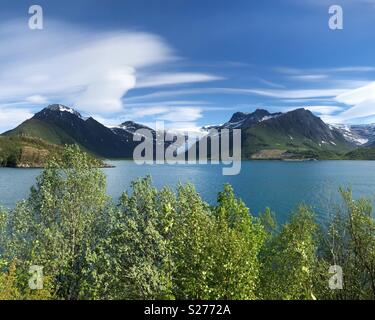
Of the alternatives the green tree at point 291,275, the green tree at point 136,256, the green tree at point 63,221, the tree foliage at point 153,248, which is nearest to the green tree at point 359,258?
the tree foliage at point 153,248

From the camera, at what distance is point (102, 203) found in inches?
1954

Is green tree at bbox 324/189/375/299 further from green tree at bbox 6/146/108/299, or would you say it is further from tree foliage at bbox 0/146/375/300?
green tree at bbox 6/146/108/299

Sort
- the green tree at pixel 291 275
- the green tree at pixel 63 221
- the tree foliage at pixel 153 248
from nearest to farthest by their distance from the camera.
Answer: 1. the tree foliage at pixel 153 248
2. the green tree at pixel 291 275
3. the green tree at pixel 63 221

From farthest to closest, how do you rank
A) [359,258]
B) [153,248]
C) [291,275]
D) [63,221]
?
1. [63,221]
2. [359,258]
3. [153,248]
4. [291,275]

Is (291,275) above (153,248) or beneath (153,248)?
beneath

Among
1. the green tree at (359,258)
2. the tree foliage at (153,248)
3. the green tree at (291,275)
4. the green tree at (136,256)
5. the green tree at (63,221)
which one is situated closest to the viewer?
the tree foliage at (153,248)

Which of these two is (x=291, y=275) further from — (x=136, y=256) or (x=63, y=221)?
(x=63, y=221)

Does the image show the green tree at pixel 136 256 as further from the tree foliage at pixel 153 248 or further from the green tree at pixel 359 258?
the green tree at pixel 359 258

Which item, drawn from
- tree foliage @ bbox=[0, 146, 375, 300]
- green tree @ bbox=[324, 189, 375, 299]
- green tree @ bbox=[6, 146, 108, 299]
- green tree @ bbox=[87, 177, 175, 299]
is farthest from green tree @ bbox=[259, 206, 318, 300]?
green tree @ bbox=[6, 146, 108, 299]

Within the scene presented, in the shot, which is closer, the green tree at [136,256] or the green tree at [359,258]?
the green tree at [136,256]

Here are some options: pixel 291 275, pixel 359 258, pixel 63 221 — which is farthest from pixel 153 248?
pixel 359 258

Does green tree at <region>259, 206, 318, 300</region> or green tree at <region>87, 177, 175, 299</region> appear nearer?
green tree at <region>87, 177, 175, 299</region>
